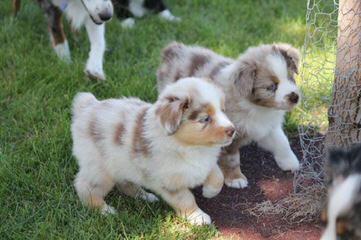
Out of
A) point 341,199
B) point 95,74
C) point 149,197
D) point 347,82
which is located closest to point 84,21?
point 95,74

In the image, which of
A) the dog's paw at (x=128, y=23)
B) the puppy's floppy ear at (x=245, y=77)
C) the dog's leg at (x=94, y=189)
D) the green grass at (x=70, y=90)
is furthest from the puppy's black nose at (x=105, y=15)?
the dog's leg at (x=94, y=189)

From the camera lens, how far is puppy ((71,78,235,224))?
3637 mm

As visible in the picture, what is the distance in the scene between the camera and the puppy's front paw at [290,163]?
4.48 metres

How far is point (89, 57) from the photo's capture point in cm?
581

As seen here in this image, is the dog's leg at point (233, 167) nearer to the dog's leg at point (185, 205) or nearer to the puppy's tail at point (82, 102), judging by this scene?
the dog's leg at point (185, 205)

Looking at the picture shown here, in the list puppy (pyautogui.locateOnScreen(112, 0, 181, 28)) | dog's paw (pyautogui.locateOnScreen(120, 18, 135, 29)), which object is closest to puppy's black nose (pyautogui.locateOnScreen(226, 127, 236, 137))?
dog's paw (pyautogui.locateOnScreen(120, 18, 135, 29))

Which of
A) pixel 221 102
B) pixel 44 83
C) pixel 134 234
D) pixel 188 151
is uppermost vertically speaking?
pixel 221 102

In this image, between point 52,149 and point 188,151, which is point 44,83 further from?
point 188,151

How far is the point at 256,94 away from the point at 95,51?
6.95ft

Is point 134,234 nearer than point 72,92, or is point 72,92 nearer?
point 134,234

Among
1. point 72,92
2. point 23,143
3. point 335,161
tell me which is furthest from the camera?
point 72,92

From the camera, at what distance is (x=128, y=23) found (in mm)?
7020

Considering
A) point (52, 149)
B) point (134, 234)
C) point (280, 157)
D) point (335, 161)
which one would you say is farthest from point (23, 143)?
point (335, 161)

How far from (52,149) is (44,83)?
1.11 metres
